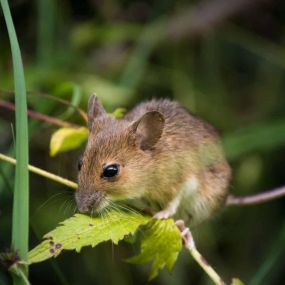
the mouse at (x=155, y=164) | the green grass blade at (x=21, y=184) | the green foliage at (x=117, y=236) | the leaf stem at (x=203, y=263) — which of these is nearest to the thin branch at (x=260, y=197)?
the mouse at (x=155, y=164)

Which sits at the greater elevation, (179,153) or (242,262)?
(242,262)

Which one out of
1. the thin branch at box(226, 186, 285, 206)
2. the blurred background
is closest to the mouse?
the thin branch at box(226, 186, 285, 206)

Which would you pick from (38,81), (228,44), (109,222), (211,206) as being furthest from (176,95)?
(109,222)

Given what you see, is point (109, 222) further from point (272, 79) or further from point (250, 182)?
point (272, 79)

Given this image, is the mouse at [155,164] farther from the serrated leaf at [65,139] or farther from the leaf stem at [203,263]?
the leaf stem at [203,263]

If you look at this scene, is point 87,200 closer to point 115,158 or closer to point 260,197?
point 115,158

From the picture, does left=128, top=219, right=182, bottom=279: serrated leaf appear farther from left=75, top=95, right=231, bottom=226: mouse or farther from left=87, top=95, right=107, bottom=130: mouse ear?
left=87, top=95, right=107, bottom=130: mouse ear

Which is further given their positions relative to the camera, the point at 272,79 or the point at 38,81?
the point at 272,79
